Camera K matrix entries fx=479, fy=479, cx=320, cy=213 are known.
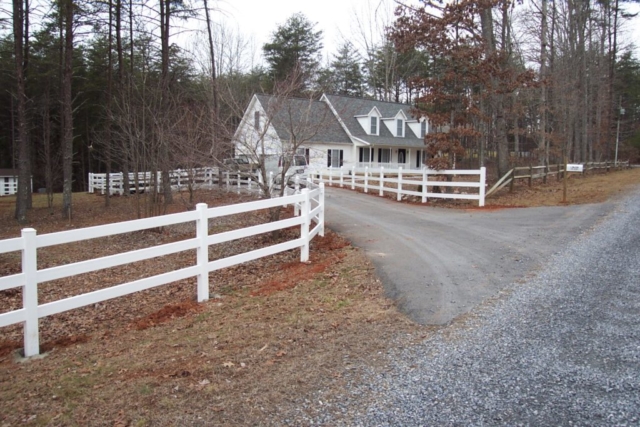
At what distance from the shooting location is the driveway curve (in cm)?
591

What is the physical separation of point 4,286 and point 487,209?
12.8m

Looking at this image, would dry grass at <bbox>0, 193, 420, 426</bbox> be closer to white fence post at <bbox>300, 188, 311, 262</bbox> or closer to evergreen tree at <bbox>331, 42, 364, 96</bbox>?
white fence post at <bbox>300, 188, 311, 262</bbox>

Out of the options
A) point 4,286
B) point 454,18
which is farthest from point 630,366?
point 454,18

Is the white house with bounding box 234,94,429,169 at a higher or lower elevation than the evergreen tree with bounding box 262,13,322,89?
lower

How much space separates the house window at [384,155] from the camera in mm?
36344

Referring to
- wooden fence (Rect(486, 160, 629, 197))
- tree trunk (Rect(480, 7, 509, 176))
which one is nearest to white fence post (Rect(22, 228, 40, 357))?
wooden fence (Rect(486, 160, 629, 197))

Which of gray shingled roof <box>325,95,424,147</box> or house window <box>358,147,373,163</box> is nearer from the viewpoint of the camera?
gray shingled roof <box>325,95,424,147</box>

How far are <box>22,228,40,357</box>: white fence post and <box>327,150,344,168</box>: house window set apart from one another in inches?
1123

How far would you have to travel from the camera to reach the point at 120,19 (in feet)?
69.5

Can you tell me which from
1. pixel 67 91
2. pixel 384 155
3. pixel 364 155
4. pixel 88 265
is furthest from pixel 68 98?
pixel 384 155

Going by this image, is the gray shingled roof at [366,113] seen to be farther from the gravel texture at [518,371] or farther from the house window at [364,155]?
the gravel texture at [518,371]

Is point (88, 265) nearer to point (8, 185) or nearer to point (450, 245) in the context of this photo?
point (450, 245)

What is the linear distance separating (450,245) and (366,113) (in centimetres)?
2818

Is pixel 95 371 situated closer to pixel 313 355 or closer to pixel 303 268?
pixel 313 355
